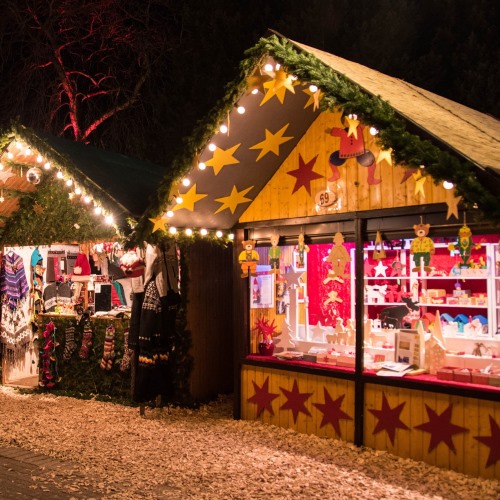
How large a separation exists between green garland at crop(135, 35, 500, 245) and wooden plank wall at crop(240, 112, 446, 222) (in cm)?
84

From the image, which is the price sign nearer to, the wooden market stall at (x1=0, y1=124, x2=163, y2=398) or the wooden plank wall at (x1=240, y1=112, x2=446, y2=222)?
the wooden plank wall at (x1=240, y1=112, x2=446, y2=222)

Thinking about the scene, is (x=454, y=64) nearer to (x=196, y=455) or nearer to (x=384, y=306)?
(x=384, y=306)

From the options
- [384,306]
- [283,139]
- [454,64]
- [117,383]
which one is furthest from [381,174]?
[454,64]

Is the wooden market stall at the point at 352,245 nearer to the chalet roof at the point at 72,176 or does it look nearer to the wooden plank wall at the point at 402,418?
the wooden plank wall at the point at 402,418

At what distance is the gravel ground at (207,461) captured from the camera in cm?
539

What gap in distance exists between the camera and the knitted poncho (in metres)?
10.7

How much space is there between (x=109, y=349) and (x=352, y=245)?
4.17 metres

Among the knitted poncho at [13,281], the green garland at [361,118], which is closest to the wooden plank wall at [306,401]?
the green garland at [361,118]

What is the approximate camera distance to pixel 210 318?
9000 mm

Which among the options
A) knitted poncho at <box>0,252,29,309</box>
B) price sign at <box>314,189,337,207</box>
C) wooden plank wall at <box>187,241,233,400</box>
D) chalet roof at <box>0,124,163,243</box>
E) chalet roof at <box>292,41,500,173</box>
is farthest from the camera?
knitted poncho at <box>0,252,29,309</box>

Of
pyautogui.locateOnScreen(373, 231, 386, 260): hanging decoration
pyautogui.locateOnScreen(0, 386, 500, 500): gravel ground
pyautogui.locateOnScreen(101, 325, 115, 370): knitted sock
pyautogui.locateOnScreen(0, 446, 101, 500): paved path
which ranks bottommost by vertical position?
pyautogui.locateOnScreen(0, 446, 101, 500): paved path

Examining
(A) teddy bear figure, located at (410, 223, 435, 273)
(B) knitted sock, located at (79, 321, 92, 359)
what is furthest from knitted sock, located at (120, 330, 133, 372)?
(A) teddy bear figure, located at (410, 223, 435, 273)

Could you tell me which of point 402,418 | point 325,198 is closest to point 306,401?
point 402,418

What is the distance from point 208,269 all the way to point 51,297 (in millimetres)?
3165
